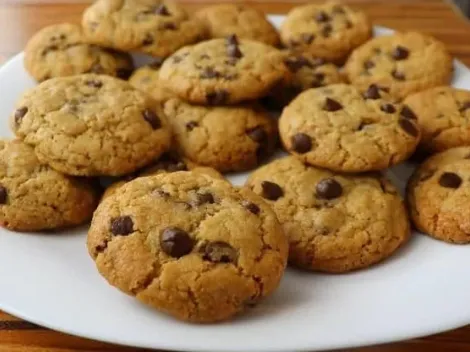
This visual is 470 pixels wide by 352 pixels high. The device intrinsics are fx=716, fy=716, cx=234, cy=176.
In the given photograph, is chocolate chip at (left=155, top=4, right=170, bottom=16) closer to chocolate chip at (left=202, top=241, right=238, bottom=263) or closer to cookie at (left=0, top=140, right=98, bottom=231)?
Result: cookie at (left=0, top=140, right=98, bottom=231)

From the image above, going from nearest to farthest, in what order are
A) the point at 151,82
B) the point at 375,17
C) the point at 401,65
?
the point at 151,82, the point at 401,65, the point at 375,17

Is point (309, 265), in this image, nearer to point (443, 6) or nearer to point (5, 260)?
point (5, 260)

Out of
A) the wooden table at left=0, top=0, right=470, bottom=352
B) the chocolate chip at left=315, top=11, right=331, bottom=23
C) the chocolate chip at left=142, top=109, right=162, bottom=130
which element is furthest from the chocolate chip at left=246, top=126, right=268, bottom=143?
the wooden table at left=0, top=0, right=470, bottom=352

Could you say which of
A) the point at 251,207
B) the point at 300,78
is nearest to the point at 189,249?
the point at 251,207

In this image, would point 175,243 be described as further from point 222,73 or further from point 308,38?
point 308,38

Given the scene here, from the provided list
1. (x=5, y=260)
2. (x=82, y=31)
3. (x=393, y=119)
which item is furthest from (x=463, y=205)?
(x=82, y=31)

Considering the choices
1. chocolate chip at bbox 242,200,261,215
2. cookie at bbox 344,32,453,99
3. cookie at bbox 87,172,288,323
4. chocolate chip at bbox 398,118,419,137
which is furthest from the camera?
cookie at bbox 344,32,453,99
